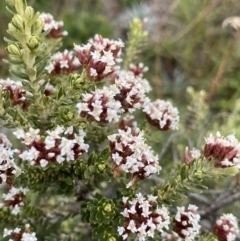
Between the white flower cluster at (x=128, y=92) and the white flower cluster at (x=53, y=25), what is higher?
the white flower cluster at (x=53, y=25)

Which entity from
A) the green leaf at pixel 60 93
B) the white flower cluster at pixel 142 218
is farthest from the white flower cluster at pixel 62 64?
the white flower cluster at pixel 142 218

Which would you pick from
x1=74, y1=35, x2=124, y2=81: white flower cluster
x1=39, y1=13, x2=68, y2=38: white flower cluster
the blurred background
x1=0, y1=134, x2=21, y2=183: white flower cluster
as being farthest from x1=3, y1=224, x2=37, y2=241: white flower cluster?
the blurred background

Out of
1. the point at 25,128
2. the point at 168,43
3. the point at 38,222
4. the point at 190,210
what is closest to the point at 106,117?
the point at 25,128

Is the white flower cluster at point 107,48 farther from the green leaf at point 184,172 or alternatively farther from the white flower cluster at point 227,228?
the white flower cluster at point 227,228

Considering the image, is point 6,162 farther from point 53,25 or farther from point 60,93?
point 53,25

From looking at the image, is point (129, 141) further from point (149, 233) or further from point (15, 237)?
point (15, 237)

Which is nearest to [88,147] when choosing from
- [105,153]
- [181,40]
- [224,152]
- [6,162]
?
[105,153]
